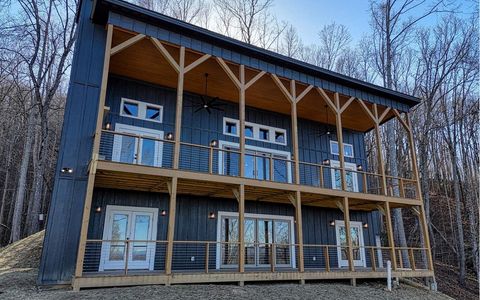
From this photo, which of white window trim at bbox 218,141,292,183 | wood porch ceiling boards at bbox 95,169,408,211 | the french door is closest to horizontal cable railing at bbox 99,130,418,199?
white window trim at bbox 218,141,292,183

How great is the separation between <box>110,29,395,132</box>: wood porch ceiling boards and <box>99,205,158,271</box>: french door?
174 inches

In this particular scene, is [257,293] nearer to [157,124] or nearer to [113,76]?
[157,124]

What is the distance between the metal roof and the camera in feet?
28.7

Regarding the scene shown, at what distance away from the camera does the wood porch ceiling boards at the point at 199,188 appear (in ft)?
29.2

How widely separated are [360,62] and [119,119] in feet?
65.1

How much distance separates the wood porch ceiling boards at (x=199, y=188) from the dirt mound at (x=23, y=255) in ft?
16.2

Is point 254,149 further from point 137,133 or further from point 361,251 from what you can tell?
point 361,251

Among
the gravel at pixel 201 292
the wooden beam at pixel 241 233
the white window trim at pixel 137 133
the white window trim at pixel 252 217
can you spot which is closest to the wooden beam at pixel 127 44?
the white window trim at pixel 137 133

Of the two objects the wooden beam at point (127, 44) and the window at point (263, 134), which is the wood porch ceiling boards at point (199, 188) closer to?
the window at point (263, 134)

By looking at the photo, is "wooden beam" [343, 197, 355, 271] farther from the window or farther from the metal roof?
the metal roof

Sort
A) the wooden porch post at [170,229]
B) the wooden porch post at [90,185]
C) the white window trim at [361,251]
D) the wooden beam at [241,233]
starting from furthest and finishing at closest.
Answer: the white window trim at [361,251] < the wooden beam at [241,233] < the wooden porch post at [170,229] < the wooden porch post at [90,185]

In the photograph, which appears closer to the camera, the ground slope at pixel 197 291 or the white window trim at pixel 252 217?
the ground slope at pixel 197 291

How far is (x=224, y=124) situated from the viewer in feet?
40.5

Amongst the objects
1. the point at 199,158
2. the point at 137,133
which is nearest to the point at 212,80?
the point at 199,158
